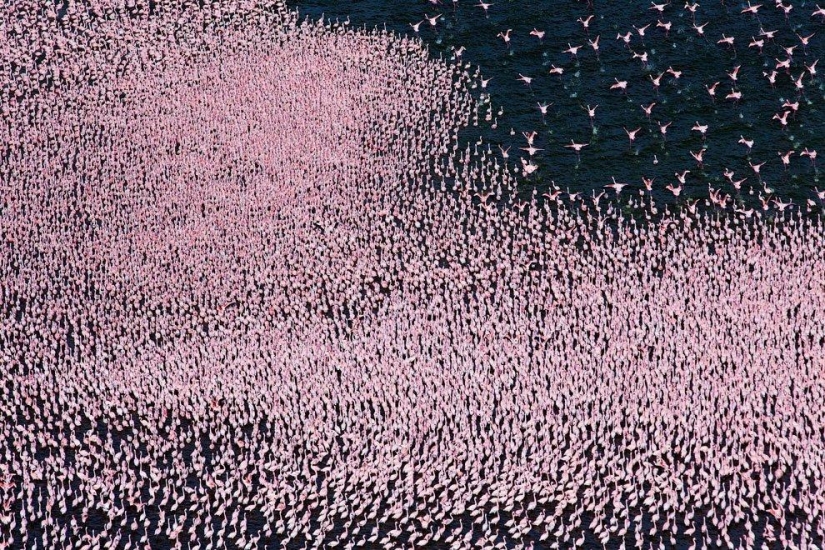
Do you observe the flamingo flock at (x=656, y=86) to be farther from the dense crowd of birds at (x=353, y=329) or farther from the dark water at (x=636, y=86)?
the dense crowd of birds at (x=353, y=329)

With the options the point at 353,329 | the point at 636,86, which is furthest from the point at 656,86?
the point at 353,329

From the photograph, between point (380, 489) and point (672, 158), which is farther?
point (672, 158)

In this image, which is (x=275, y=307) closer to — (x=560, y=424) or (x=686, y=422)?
(x=560, y=424)

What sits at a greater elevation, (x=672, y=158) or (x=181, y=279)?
(x=672, y=158)

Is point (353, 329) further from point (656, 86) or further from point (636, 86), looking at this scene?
point (656, 86)

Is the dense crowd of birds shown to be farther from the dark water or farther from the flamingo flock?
the flamingo flock

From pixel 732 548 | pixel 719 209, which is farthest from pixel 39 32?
pixel 732 548

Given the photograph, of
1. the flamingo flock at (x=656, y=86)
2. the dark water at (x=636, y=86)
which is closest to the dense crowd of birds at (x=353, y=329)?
the dark water at (x=636, y=86)
